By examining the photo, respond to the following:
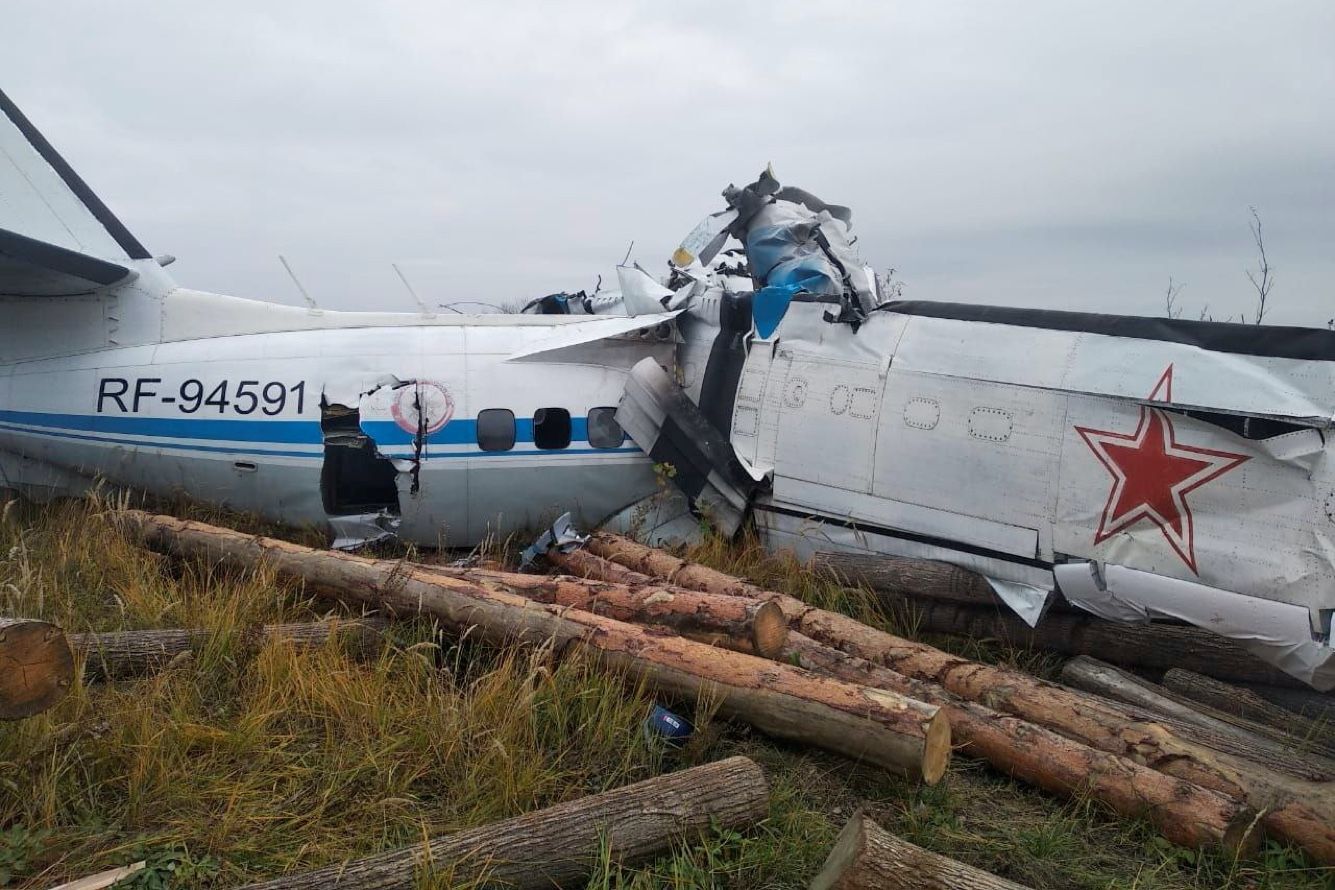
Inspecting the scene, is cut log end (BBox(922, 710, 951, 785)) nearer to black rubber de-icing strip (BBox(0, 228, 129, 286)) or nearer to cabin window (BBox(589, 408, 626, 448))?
cabin window (BBox(589, 408, 626, 448))

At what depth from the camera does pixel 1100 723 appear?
195 inches

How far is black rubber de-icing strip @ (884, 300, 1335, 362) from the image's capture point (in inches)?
217

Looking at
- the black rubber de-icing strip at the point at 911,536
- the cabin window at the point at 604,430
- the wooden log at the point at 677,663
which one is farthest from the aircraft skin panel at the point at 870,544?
the wooden log at the point at 677,663

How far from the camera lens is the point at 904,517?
696 centimetres

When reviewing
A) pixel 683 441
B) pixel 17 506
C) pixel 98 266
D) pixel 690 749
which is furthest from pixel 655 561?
pixel 17 506

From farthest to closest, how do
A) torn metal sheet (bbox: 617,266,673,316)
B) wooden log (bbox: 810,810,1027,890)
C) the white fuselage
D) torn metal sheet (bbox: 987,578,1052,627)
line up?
torn metal sheet (bbox: 617,266,673,316)
the white fuselage
torn metal sheet (bbox: 987,578,1052,627)
wooden log (bbox: 810,810,1027,890)

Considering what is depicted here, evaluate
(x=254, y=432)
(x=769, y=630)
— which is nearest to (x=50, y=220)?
(x=254, y=432)

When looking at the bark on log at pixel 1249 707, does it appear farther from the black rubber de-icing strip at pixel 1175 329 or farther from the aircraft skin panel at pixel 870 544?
the black rubber de-icing strip at pixel 1175 329

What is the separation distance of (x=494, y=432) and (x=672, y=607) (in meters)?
3.67

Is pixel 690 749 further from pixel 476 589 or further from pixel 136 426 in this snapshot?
pixel 136 426

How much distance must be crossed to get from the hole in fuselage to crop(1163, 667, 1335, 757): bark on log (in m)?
6.62

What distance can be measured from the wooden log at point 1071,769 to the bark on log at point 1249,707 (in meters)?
1.43

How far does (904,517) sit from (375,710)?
4139 millimetres

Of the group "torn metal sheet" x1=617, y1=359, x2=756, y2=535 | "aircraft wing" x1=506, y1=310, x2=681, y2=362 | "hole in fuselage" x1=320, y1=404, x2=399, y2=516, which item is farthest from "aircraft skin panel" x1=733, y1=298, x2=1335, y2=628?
"hole in fuselage" x1=320, y1=404, x2=399, y2=516
